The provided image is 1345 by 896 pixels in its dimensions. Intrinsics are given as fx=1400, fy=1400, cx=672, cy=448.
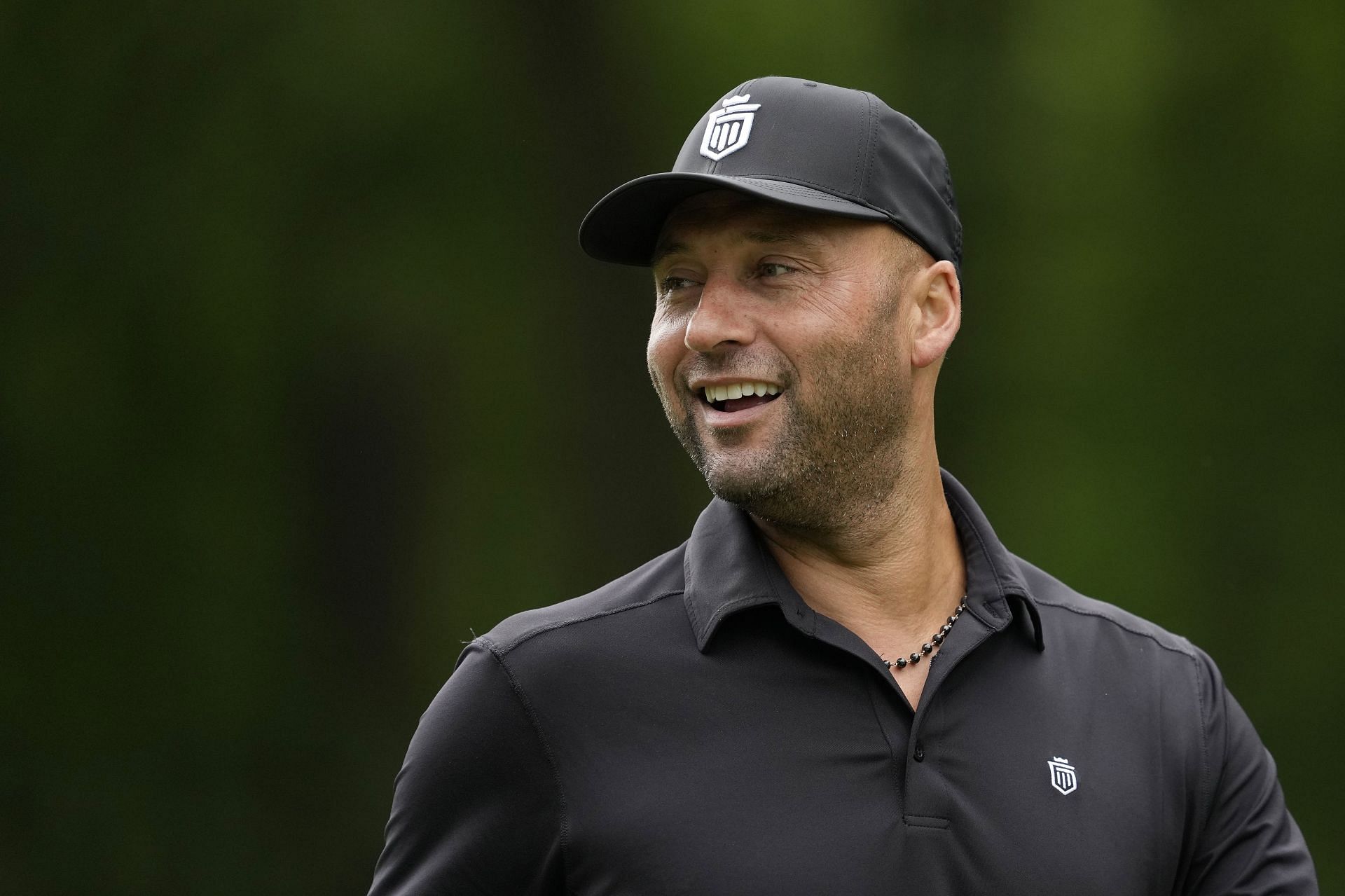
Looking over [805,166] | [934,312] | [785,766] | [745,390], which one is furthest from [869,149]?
[785,766]

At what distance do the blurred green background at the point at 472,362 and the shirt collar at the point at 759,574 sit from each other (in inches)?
84.5

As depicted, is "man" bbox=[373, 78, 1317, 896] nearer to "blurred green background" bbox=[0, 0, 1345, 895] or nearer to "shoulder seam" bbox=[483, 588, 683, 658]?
"shoulder seam" bbox=[483, 588, 683, 658]

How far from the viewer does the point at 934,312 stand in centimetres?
176

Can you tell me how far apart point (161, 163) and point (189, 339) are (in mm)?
463

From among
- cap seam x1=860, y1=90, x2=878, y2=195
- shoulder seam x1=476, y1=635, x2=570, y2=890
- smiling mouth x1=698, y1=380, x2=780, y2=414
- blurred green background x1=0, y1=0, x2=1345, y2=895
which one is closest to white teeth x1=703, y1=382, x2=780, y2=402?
smiling mouth x1=698, y1=380, x2=780, y2=414

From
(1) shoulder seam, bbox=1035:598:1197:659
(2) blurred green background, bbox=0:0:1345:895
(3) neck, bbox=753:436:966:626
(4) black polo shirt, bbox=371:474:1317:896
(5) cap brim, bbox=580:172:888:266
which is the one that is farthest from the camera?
(2) blurred green background, bbox=0:0:1345:895

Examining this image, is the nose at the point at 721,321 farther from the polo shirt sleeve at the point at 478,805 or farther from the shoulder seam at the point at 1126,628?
Result: the shoulder seam at the point at 1126,628

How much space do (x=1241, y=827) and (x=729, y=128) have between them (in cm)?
104

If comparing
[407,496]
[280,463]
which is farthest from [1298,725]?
[280,463]

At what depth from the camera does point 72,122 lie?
3.61 metres

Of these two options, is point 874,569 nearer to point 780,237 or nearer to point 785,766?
point 785,766

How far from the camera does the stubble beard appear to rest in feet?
5.31

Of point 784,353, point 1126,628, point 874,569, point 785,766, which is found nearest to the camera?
point 785,766

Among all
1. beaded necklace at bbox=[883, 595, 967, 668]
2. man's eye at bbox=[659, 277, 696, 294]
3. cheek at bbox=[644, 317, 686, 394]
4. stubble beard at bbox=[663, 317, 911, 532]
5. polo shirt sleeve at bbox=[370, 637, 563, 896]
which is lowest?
polo shirt sleeve at bbox=[370, 637, 563, 896]
